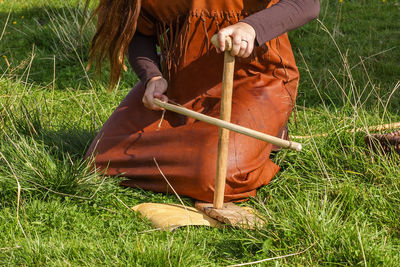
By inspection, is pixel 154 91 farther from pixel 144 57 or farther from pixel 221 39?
pixel 221 39

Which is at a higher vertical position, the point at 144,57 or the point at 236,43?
the point at 236,43

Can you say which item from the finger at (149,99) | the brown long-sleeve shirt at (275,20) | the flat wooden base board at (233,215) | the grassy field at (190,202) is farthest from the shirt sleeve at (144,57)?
the flat wooden base board at (233,215)

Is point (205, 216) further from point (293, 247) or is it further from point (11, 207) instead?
point (11, 207)

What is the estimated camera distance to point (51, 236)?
9.15 ft

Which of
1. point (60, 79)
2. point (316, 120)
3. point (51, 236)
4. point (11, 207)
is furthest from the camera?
point (60, 79)

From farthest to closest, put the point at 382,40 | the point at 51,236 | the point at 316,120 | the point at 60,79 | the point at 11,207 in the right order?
the point at 382,40, the point at 60,79, the point at 316,120, the point at 11,207, the point at 51,236

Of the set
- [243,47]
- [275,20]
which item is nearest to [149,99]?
[243,47]

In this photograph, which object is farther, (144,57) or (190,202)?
(144,57)

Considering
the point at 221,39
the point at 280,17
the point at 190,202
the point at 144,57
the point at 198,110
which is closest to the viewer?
the point at 221,39

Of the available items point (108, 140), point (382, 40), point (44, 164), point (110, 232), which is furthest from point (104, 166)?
point (382, 40)

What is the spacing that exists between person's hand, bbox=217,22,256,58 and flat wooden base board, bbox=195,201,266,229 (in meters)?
0.79

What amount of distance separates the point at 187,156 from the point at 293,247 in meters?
0.86

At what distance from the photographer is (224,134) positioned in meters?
2.80

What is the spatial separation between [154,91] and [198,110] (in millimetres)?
278
